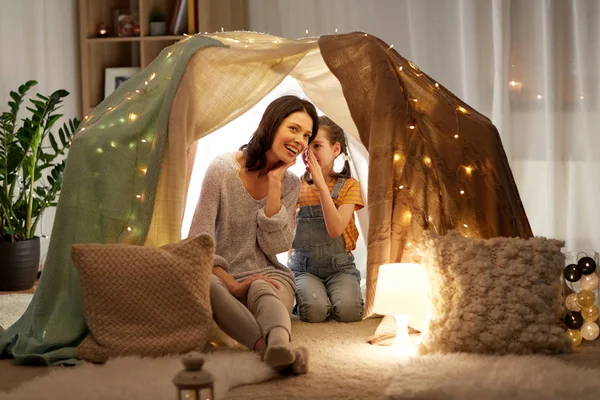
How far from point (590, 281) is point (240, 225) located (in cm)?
117

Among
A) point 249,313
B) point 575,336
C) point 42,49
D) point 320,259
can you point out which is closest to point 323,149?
point 320,259

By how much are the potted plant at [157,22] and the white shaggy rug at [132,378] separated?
246 centimetres

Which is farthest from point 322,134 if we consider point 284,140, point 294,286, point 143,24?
point 143,24

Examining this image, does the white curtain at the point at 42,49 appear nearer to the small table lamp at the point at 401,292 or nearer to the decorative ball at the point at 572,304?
the small table lamp at the point at 401,292

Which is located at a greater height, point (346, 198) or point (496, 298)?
point (346, 198)

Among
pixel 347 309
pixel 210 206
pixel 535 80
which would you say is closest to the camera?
pixel 210 206

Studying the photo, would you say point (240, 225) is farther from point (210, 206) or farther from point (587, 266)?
point (587, 266)

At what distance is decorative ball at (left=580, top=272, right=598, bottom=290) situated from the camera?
270cm

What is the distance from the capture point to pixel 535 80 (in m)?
4.24

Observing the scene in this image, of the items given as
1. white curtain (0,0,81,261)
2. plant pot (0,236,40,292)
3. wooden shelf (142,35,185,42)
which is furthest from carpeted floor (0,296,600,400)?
white curtain (0,0,81,261)

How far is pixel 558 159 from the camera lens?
167 inches

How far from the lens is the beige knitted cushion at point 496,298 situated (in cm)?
243

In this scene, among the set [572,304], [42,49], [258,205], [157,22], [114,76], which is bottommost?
[572,304]

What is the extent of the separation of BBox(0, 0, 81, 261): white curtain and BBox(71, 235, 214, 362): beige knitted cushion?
7.33 feet
